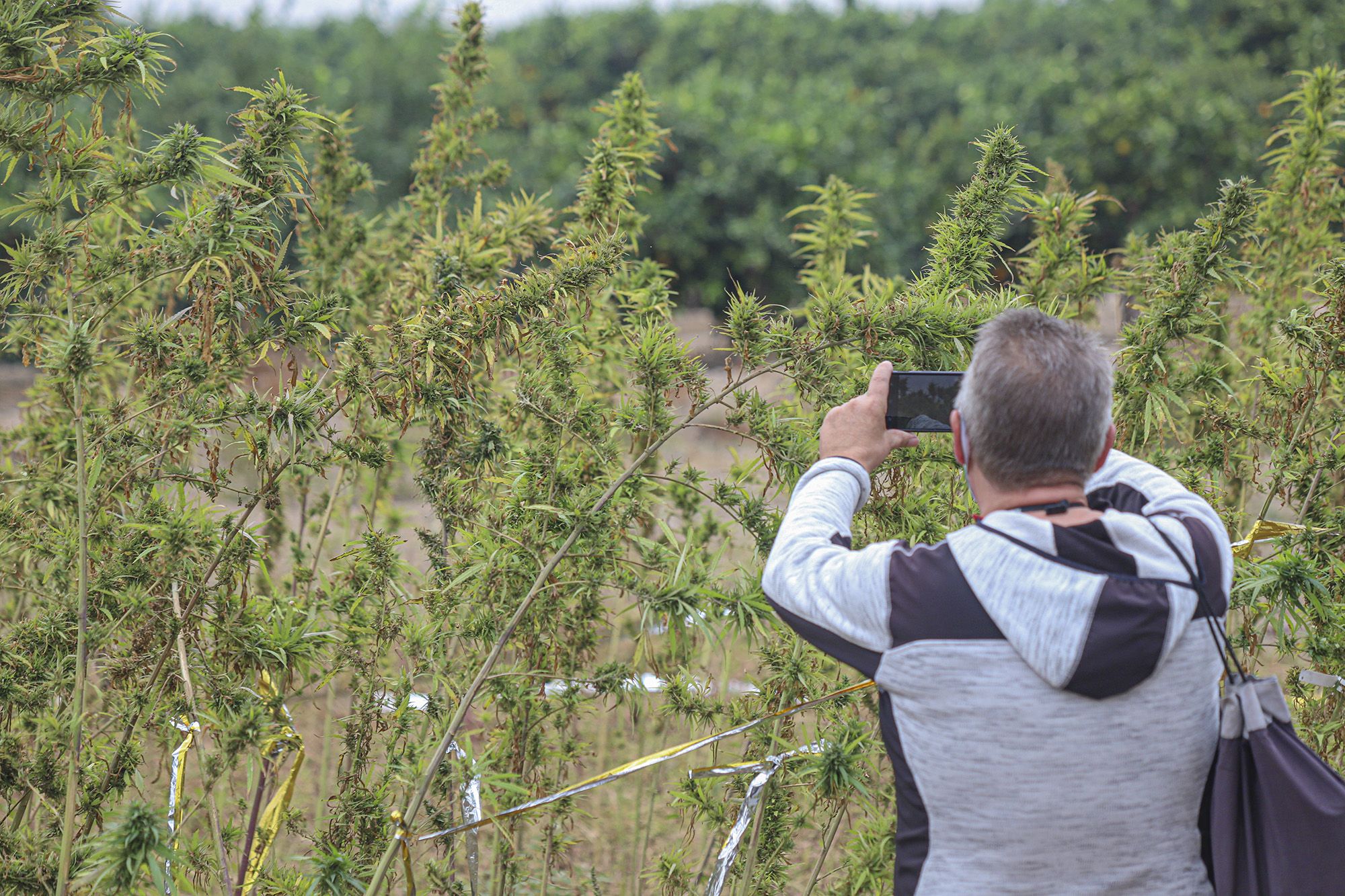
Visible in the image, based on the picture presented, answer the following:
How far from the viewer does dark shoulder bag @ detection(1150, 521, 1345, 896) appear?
128 centimetres

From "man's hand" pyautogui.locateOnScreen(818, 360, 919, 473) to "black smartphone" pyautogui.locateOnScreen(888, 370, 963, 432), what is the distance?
0.02 meters

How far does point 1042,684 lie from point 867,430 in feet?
→ 1.62

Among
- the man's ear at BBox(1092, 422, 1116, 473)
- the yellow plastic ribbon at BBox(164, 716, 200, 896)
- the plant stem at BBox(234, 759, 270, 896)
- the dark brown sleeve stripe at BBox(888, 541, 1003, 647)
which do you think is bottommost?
the plant stem at BBox(234, 759, 270, 896)

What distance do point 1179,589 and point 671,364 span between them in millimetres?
1019

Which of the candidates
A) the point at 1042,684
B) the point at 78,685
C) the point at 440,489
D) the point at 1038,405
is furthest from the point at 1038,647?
the point at 78,685

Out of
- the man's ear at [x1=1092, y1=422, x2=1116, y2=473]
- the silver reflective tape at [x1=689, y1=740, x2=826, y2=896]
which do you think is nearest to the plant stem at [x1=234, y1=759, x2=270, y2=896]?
the silver reflective tape at [x1=689, y1=740, x2=826, y2=896]

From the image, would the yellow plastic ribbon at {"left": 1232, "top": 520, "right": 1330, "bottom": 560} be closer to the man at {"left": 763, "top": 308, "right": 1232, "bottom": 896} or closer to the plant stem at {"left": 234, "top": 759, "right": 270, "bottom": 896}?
the man at {"left": 763, "top": 308, "right": 1232, "bottom": 896}

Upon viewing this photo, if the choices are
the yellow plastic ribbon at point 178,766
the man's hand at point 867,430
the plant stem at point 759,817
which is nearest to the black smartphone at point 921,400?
the man's hand at point 867,430

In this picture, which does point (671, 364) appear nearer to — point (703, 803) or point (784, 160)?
point (703, 803)

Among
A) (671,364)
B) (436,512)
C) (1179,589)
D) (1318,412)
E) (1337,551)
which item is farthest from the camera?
(1318,412)

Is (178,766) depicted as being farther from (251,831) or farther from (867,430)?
(867,430)

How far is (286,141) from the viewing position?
208 cm

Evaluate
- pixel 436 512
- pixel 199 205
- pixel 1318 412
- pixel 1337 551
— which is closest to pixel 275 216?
pixel 199 205

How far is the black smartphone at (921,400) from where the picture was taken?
5.35 ft
